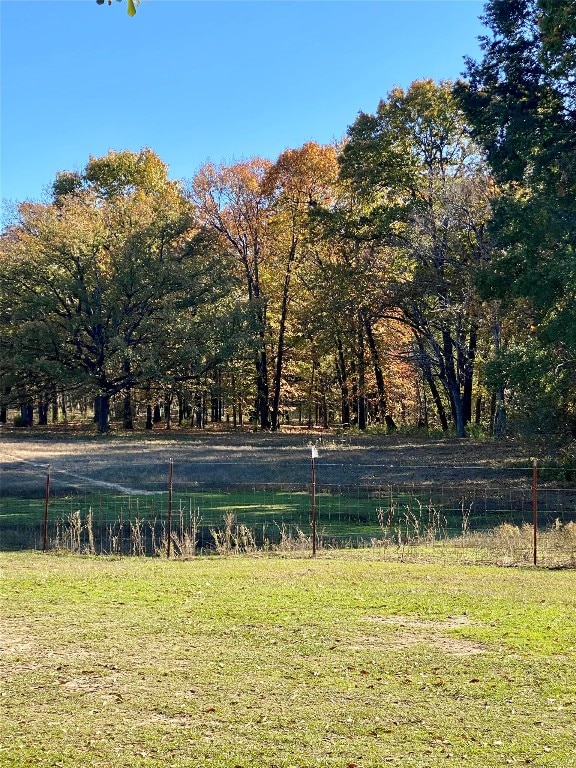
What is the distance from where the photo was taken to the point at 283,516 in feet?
53.7

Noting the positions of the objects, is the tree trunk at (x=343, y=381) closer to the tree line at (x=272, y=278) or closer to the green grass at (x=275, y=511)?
the tree line at (x=272, y=278)

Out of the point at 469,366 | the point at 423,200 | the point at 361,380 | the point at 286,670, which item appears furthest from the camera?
the point at 361,380

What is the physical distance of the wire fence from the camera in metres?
12.9

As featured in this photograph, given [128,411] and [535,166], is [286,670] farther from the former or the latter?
[128,411]

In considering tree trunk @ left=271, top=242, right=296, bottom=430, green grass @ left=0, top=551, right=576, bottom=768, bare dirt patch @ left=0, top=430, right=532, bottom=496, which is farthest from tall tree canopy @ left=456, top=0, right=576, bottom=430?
tree trunk @ left=271, top=242, right=296, bottom=430

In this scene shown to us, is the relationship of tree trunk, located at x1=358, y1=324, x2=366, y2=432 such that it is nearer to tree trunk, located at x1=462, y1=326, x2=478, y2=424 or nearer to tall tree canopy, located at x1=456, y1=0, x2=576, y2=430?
tree trunk, located at x1=462, y1=326, x2=478, y2=424

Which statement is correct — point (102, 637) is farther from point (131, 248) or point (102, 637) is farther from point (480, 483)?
point (131, 248)

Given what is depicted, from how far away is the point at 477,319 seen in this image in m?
34.4

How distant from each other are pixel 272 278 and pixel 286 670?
4554 cm

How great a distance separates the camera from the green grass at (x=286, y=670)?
4766 millimetres

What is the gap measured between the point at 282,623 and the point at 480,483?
14.2 metres

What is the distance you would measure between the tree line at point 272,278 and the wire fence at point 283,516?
6508 mm

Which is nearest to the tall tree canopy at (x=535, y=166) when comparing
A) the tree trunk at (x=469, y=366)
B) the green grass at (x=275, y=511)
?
the green grass at (x=275, y=511)

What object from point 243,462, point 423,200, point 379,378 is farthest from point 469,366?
point 243,462
